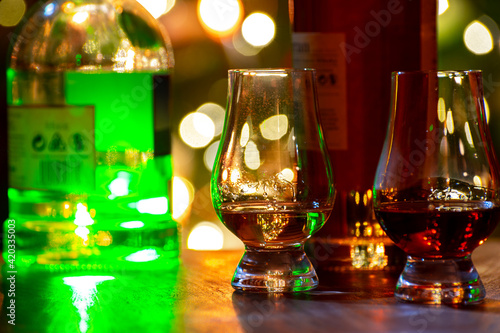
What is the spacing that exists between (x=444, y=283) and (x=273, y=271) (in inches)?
6.8

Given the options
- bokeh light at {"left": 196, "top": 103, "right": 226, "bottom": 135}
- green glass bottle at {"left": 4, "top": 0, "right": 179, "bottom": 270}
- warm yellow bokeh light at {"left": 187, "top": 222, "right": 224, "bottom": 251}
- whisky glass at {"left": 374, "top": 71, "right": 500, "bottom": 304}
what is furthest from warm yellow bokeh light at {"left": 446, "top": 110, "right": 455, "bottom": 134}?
warm yellow bokeh light at {"left": 187, "top": 222, "right": 224, "bottom": 251}

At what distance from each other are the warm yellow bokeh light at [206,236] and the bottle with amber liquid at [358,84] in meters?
0.99

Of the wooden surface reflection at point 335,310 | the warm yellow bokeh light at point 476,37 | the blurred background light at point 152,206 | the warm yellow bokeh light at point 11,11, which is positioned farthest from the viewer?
the warm yellow bokeh light at point 476,37

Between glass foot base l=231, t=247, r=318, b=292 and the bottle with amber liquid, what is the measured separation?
15 centimetres

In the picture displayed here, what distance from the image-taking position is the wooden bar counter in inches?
28.0

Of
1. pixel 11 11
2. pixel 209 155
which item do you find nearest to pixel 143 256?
pixel 11 11

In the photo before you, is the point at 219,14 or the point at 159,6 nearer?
the point at 159,6

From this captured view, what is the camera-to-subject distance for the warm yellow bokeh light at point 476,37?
1712 millimetres

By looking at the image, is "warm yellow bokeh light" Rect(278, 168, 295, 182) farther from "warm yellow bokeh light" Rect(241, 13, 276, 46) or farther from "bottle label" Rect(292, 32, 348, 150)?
"warm yellow bokeh light" Rect(241, 13, 276, 46)

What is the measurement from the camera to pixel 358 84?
101 cm

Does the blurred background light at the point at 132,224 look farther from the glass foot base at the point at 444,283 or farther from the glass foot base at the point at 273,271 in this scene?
the glass foot base at the point at 444,283

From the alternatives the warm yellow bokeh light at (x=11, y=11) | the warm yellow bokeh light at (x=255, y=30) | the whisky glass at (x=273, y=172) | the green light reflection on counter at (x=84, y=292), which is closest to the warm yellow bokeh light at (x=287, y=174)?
the whisky glass at (x=273, y=172)

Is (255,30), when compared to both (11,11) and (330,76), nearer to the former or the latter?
(11,11)

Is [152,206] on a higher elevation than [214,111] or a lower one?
lower
